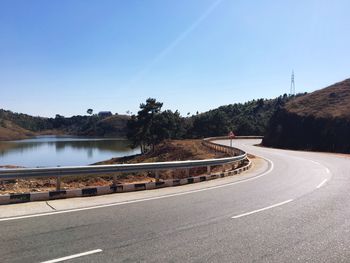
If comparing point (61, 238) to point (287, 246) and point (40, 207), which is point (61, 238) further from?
point (287, 246)

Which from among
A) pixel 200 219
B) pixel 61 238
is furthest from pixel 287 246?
pixel 61 238

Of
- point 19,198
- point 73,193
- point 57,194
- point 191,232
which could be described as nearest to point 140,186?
point 73,193

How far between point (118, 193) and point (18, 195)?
3.17 meters

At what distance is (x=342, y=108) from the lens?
56625mm

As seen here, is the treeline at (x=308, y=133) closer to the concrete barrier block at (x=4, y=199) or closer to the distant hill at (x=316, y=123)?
the distant hill at (x=316, y=123)

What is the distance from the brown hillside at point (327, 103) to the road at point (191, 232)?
4601cm

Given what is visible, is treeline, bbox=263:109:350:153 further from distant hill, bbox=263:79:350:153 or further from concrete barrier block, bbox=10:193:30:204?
concrete barrier block, bbox=10:193:30:204

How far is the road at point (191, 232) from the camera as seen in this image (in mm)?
5961

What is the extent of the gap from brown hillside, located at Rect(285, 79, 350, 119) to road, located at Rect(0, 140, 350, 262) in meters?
46.0

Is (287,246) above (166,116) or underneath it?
underneath

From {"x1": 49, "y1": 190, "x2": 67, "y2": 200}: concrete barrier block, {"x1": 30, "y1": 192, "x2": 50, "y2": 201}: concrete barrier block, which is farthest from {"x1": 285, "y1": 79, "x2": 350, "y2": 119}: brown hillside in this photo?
{"x1": 30, "y1": 192, "x2": 50, "y2": 201}: concrete barrier block

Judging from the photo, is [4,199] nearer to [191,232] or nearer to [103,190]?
[103,190]

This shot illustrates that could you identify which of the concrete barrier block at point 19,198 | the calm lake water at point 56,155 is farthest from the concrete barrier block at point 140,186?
the calm lake water at point 56,155

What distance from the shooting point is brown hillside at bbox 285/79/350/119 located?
5616 centimetres
